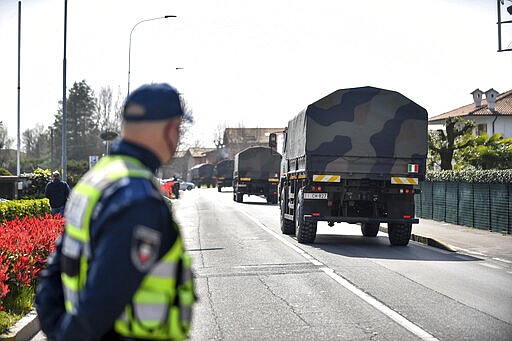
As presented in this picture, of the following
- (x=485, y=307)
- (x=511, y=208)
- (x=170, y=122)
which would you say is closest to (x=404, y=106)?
(x=511, y=208)

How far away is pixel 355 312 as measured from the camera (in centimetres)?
865

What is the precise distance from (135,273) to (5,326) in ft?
16.7

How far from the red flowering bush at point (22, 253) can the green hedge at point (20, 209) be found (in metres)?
7.02

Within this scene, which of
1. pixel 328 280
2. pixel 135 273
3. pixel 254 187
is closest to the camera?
pixel 135 273

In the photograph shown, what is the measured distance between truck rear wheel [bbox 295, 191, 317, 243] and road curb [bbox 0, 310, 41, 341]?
958 centimetres

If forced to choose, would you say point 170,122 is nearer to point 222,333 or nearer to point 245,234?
point 222,333

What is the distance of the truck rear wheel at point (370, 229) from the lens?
66.9 ft

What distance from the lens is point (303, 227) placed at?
55.4 feet

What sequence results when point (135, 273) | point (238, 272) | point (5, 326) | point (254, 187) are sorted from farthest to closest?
point (254, 187)
point (238, 272)
point (5, 326)
point (135, 273)

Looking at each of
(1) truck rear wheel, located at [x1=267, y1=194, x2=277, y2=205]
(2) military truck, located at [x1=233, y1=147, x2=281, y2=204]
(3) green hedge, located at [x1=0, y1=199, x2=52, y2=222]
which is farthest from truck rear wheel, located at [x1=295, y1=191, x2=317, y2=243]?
(1) truck rear wheel, located at [x1=267, y1=194, x2=277, y2=205]

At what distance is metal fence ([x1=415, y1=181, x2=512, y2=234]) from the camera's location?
2134cm

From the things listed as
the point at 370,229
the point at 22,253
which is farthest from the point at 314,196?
the point at 22,253

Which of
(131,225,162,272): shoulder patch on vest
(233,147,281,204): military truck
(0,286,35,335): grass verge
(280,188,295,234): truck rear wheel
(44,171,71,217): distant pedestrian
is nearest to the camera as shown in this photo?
(131,225,162,272): shoulder patch on vest

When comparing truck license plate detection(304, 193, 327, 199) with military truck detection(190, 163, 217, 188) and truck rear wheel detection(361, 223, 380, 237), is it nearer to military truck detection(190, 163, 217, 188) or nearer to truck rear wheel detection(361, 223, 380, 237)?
truck rear wheel detection(361, 223, 380, 237)
